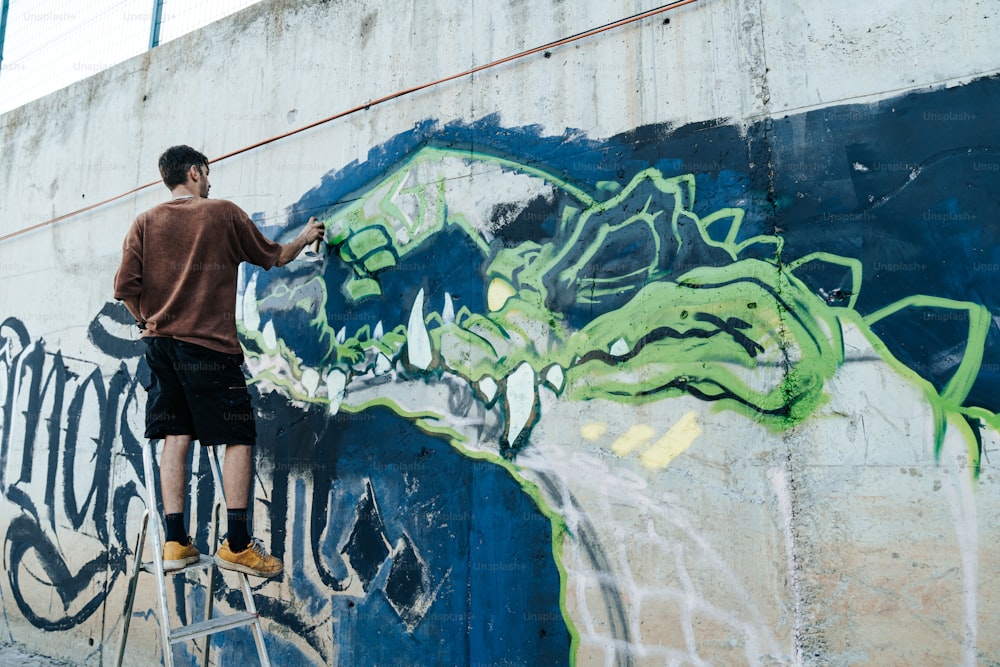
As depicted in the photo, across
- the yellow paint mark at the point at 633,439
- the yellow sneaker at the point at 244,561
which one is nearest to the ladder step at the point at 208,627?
the yellow sneaker at the point at 244,561

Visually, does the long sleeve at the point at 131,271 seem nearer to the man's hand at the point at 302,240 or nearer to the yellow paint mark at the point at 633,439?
the man's hand at the point at 302,240

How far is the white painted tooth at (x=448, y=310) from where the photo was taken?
3.24m

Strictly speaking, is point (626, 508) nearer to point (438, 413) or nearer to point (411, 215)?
point (438, 413)

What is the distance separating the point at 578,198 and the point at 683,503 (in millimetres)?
1267

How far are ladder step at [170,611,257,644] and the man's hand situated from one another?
1.57m

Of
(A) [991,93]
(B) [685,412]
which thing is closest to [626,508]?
(B) [685,412]

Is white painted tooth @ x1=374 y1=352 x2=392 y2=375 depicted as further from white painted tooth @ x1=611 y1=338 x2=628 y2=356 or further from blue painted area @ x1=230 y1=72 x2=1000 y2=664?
white painted tooth @ x1=611 y1=338 x2=628 y2=356

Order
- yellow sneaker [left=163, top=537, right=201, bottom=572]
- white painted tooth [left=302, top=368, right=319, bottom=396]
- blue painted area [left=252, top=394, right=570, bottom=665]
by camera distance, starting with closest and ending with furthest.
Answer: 1. yellow sneaker [left=163, top=537, right=201, bottom=572]
2. blue painted area [left=252, top=394, right=570, bottom=665]
3. white painted tooth [left=302, top=368, right=319, bottom=396]

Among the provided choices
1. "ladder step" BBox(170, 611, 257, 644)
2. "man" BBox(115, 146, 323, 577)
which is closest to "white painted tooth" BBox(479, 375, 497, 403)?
"man" BBox(115, 146, 323, 577)

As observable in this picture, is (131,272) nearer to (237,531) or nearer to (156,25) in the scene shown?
(237,531)

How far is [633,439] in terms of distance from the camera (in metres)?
2.74

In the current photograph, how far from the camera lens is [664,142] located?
2848 mm

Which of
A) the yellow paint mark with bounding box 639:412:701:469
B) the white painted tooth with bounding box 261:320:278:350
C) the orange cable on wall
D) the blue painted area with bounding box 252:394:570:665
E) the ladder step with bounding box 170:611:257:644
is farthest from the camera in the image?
the white painted tooth with bounding box 261:320:278:350

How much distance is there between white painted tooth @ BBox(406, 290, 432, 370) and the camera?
3.28 metres
